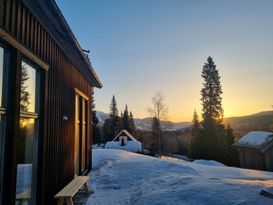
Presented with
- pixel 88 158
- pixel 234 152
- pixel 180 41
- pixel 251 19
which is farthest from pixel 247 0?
pixel 234 152

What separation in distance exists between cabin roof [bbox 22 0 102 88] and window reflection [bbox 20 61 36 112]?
930mm

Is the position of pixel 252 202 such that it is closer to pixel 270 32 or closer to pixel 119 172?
pixel 119 172

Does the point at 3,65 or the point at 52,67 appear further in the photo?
the point at 52,67

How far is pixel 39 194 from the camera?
4266mm

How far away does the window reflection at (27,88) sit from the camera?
372cm

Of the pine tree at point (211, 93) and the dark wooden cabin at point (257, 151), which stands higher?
the pine tree at point (211, 93)

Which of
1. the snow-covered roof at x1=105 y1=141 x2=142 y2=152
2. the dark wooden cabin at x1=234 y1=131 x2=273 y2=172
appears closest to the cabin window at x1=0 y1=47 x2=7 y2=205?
the dark wooden cabin at x1=234 y1=131 x2=273 y2=172

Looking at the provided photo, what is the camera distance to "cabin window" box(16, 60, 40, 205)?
360 cm

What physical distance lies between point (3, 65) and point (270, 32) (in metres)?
8.94

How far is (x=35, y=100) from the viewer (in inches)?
167

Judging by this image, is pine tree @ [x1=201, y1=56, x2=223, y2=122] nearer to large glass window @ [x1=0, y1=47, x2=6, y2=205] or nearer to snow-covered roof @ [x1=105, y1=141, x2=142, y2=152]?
snow-covered roof @ [x1=105, y1=141, x2=142, y2=152]

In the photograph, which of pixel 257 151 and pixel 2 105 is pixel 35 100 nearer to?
pixel 2 105

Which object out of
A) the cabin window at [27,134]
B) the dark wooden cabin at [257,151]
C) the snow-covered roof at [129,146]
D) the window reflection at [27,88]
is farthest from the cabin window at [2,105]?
the snow-covered roof at [129,146]

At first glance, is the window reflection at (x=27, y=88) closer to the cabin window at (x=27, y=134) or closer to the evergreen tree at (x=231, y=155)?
the cabin window at (x=27, y=134)
